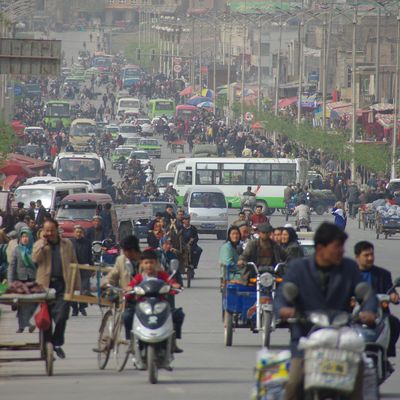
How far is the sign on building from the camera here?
1035 inches

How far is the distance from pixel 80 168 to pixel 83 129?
3136 cm

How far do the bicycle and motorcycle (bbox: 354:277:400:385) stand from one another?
2.48 metres

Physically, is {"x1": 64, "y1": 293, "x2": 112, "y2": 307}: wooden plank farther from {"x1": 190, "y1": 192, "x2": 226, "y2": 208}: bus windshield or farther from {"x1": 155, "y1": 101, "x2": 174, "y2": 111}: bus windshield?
{"x1": 155, "y1": 101, "x2": 174, "y2": 111}: bus windshield

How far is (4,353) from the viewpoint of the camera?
747 inches

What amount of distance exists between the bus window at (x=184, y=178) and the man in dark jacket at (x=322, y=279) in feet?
177

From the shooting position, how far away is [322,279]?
1156cm

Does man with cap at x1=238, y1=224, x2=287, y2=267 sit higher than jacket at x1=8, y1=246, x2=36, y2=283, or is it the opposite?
man with cap at x1=238, y1=224, x2=287, y2=267

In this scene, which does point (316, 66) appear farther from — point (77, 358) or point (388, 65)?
point (77, 358)

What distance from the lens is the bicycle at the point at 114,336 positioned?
16.9 meters

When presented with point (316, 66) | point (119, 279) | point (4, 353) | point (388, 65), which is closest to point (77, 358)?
point (4, 353)

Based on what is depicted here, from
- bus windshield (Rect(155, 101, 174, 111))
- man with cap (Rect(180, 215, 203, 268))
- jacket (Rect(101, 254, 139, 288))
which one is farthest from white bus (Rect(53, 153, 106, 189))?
bus windshield (Rect(155, 101, 174, 111))

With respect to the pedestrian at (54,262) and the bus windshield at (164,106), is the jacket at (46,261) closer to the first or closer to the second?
the pedestrian at (54,262)

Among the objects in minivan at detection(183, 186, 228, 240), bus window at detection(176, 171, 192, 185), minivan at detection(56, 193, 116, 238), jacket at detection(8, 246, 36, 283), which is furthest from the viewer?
bus window at detection(176, 171, 192, 185)

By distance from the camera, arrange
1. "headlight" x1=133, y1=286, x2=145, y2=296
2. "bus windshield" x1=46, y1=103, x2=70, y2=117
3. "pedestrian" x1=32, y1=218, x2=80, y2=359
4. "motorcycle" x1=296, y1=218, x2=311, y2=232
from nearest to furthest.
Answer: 1. "headlight" x1=133, y1=286, x2=145, y2=296
2. "pedestrian" x1=32, y1=218, x2=80, y2=359
3. "motorcycle" x1=296, y1=218, x2=311, y2=232
4. "bus windshield" x1=46, y1=103, x2=70, y2=117
